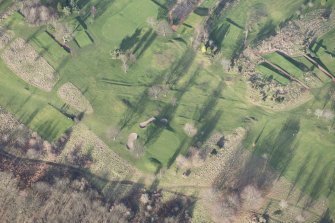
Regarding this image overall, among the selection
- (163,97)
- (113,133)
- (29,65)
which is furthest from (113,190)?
(29,65)

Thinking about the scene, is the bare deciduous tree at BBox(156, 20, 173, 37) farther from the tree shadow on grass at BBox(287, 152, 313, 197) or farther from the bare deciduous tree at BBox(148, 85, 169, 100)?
the tree shadow on grass at BBox(287, 152, 313, 197)

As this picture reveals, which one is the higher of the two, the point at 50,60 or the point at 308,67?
the point at 308,67

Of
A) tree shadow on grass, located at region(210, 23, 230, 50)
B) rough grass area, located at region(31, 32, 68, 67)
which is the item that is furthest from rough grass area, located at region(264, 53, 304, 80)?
rough grass area, located at region(31, 32, 68, 67)

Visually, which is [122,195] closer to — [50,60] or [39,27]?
[50,60]

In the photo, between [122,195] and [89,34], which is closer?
[122,195]

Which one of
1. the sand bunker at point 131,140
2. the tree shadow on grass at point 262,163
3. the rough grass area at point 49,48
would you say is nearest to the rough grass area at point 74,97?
the rough grass area at point 49,48

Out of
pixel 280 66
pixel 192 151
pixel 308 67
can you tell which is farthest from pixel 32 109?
pixel 308 67

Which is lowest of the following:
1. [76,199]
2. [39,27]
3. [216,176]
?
[76,199]
